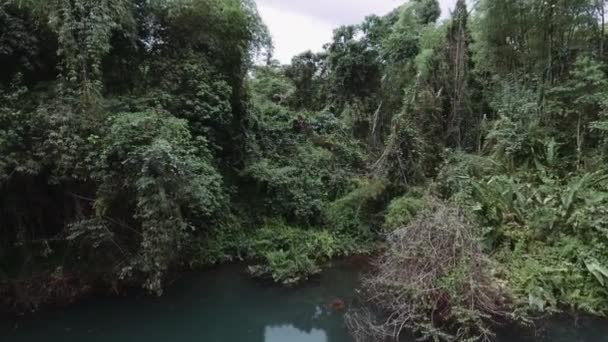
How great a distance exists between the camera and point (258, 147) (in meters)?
7.50

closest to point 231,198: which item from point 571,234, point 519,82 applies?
point 571,234

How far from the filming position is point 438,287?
12.3 ft

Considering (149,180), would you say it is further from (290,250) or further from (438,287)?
(438,287)

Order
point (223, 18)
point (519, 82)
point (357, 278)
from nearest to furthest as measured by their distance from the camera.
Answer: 1. point (357, 278)
2. point (223, 18)
3. point (519, 82)

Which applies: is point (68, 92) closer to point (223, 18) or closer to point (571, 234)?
point (223, 18)

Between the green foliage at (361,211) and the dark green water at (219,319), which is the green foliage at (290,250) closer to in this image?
the dark green water at (219,319)

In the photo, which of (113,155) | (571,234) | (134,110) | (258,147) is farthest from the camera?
(258,147)

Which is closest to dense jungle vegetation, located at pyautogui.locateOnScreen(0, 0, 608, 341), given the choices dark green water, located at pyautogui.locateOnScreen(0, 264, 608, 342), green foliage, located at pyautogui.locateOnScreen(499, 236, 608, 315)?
green foliage, located at pyautogui.locateOnScreen(499, 236, 608, 315)

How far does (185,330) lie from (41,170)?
7.70 ft

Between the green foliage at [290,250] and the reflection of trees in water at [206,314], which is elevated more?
the green foliage at [290,250]

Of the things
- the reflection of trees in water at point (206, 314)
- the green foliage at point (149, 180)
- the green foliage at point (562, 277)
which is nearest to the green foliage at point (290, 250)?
the reflection of trees in water at point (206, 314)

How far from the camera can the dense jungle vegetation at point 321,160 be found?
4059mm

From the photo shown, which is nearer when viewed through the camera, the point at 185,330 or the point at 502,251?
the point at 185,330

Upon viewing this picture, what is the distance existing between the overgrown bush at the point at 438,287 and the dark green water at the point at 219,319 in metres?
0.41
